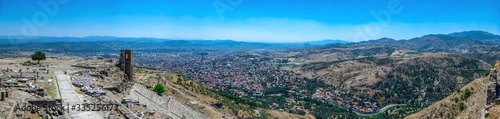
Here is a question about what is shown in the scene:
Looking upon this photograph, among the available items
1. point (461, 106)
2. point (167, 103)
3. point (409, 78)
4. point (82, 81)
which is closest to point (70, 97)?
point (82, 81)

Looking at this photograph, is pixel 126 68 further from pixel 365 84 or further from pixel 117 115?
pixel 365 84

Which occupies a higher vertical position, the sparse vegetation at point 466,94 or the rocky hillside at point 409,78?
the sparse vegetation at point 466,94

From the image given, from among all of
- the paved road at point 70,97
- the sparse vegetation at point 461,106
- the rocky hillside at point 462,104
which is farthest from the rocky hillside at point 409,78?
the paved road at point 70,97

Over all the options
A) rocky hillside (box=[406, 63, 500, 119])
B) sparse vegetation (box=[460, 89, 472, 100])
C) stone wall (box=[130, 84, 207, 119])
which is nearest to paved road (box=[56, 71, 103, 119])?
stone wall (box=[130, 84, 207, 119])

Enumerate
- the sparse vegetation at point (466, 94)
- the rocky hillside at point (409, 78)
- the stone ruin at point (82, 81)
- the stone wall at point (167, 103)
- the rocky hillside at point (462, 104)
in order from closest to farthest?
the rocky hillside at point (462, 104) < the sparse vegetation at point (466, 94) < the stone ruin at point (82, 81) < the stone wall at point (167, 103) < the rocky hillside at point (409, 78)

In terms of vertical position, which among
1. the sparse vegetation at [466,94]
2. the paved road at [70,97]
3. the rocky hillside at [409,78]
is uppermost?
the sparse vegetation at [466,94]

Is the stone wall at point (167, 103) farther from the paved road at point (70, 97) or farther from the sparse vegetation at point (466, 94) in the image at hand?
the sparse vegetation at point (466, 94)

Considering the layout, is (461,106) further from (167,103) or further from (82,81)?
(82,81)

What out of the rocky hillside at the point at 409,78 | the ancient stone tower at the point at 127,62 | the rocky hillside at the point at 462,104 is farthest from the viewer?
the rocky hillside at the point at 409,78
